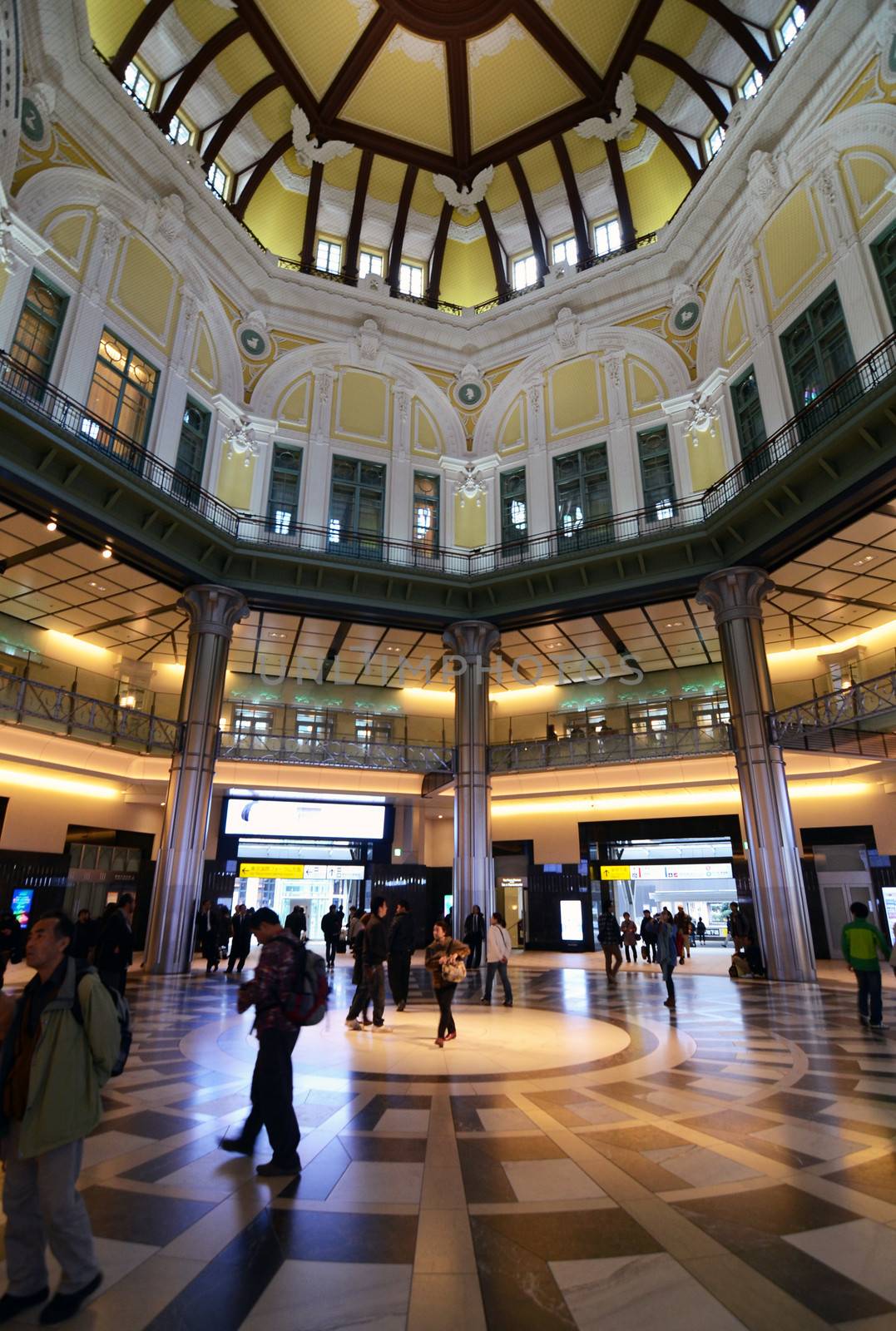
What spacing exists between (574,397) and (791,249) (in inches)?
289

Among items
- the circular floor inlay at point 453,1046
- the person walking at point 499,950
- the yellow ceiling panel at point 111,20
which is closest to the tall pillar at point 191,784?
the circular floor inlay at point 453,1046

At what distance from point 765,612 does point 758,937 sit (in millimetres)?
9666

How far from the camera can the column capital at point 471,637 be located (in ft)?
68.4

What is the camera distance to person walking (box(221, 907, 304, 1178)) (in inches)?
169

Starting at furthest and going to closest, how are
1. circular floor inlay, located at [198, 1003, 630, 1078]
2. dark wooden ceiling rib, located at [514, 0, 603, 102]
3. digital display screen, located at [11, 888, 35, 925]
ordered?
dark wooden ceiling rib, located at [514, 0, 603, 102] → digital display screen, located at [11, 888, 35, 925] → circular floor inlay, located at [198, 1003, 630, 1078]

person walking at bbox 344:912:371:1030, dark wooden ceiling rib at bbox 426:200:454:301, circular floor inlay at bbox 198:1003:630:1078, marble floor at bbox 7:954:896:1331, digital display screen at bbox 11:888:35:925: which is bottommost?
circular floor inlay at bbox 198:1003:630:1078

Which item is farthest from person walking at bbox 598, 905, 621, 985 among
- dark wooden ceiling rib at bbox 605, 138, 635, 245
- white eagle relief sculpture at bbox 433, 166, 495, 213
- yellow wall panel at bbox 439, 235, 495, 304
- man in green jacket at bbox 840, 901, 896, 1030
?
white eagle relief sculpture at bbox 433, 166, 495, 213

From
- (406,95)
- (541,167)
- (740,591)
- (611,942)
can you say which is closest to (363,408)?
(541,167)

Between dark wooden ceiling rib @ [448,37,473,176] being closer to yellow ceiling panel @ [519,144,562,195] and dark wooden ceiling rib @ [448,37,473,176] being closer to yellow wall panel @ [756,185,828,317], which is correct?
yellow ceiling panel @ [519,144,562,195]

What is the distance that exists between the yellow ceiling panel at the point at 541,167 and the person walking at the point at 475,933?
26.3 m

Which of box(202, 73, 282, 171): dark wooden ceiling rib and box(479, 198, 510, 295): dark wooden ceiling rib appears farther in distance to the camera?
box(479, 198, 510, 295): dark wooden ceiling rib

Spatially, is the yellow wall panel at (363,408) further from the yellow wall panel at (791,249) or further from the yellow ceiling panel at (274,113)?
the yellow wall panel at (791,249)

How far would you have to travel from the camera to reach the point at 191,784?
17.2 metres

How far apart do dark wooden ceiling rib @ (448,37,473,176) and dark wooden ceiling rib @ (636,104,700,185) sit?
6.29 m
